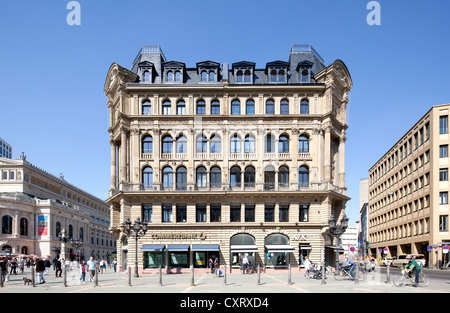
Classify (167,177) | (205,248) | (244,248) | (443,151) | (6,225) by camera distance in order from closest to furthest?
1. (205,248)
2. (244,248)
3. (167,177)
4. (443,151)
5. (6,225)

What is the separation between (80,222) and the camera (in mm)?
109062

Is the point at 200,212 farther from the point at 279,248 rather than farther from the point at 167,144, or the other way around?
the point at 279,248

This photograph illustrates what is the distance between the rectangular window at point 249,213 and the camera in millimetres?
44469

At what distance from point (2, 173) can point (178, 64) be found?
64.2 metres

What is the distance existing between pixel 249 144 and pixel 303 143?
20.2 feet

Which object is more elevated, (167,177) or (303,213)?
(167,177)

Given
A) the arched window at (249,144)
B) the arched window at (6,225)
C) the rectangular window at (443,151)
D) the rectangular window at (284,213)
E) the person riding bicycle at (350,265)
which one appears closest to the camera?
the person riding bicycle at (350,265)

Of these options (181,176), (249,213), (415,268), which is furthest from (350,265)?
(181,176)

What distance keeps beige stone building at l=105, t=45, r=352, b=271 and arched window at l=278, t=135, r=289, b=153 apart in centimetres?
12

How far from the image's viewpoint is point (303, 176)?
149 feet

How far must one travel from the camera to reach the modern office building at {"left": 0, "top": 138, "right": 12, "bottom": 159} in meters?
90.9

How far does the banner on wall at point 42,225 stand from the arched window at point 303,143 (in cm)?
6778

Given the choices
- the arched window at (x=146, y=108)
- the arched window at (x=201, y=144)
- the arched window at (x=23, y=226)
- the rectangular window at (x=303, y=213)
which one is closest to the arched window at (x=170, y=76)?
the arched window at (x=146, y=108)

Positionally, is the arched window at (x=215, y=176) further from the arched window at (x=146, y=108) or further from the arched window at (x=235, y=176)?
the arched window at (x=146, y=108)
